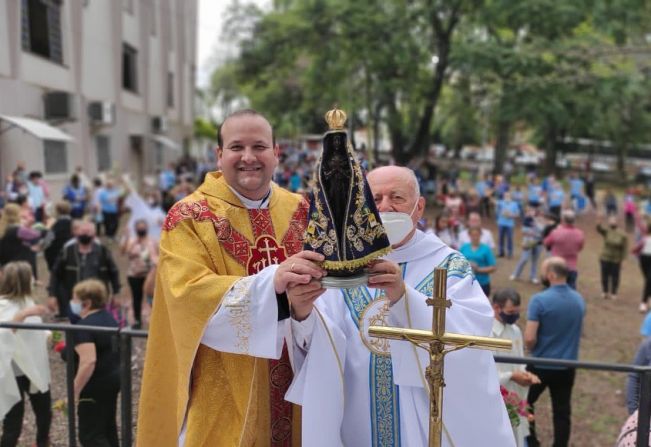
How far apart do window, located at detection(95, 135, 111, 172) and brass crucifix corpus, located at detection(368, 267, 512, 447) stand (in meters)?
20.7

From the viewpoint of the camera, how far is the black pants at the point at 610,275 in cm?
1106

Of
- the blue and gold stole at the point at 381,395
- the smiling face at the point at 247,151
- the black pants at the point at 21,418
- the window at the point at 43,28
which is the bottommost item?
the black pants at the point at 21,418

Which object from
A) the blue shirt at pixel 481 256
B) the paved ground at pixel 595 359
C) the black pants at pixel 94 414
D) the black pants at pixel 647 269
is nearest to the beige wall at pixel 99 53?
the paved ground at pixel 595 359

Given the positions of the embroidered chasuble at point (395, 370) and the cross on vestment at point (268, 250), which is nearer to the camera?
the embroidered chasuble at point (395, 370)

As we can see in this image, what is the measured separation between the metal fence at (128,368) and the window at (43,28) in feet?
44.1

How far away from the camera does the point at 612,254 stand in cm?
1086

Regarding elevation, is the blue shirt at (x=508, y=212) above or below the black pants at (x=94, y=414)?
above

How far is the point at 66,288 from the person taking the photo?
7336 millimetres

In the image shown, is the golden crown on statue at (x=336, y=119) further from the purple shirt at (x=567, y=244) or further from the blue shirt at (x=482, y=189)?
the blue shirt at (x=482, y=189)

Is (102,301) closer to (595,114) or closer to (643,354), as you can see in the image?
(643,354)

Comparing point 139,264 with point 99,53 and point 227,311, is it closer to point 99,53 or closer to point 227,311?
point 227,311

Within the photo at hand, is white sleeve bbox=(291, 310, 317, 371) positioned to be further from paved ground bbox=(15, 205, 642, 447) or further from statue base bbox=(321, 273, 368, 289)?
paved ground bbox=(15, 205, 642, 447)

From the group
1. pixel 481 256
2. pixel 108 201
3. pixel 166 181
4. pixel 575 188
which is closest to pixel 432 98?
pixel 575 188

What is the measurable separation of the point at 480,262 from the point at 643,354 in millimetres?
3680
